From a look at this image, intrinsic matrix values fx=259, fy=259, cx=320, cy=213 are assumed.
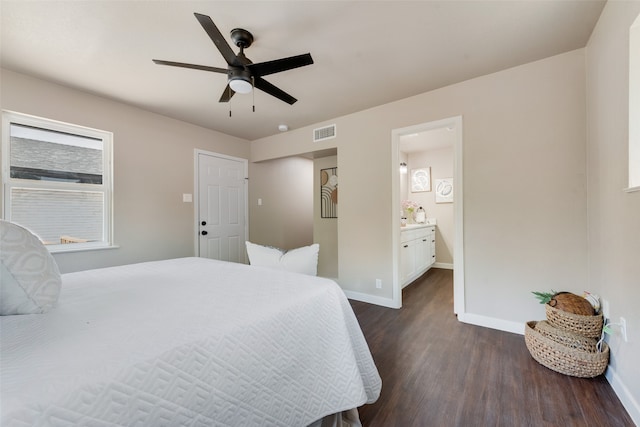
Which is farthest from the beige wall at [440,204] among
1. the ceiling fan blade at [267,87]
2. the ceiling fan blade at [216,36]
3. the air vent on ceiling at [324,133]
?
the ceiling fan blade at [216,36]

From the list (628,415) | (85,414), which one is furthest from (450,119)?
(85,414)

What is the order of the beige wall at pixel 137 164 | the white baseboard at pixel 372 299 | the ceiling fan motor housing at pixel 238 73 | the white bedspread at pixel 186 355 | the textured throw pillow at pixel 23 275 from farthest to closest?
the white baseboard at pixel 372 299 < the beige wall at pixel 137 164 < the ceiling fan motor housing at pixel 238 73 < the textured throw pillow at pixel 23 275 < the white bedspread at pixel 186 355

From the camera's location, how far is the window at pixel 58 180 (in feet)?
7.91

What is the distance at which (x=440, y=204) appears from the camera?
5258 mm

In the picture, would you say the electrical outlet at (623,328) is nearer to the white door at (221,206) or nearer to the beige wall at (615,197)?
the beige wall at (615,197)

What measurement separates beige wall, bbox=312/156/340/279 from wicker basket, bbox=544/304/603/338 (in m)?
2.62

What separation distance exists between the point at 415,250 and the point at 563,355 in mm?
2333

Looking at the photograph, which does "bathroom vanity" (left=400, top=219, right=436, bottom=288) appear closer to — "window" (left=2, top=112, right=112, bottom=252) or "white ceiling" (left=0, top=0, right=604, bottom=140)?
A: "white ceiling" (left=0, top=0, right=604, bottom=140)

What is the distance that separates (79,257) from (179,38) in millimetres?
2422

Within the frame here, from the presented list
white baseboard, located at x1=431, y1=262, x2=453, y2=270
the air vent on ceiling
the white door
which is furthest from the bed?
white baseboard, located at x1=431, y1=262, x2=453, y2=270

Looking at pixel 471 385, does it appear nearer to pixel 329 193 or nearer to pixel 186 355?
pixel 186 355

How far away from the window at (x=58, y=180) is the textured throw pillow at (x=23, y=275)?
221 cm

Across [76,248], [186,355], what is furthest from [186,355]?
[76,248]

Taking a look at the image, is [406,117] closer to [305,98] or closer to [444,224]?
[305,98]
